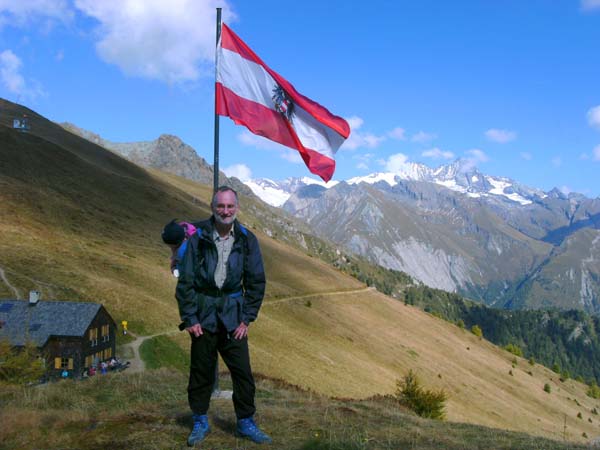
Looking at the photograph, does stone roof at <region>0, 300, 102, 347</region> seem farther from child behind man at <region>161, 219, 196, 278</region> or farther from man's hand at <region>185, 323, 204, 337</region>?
man's hand at <region>185, 323, 204, 337</region>

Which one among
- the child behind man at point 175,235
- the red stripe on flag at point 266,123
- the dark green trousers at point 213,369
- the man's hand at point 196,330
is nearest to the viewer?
the man's hand at point 196,330

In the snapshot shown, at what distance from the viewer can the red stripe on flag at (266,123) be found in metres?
13.7

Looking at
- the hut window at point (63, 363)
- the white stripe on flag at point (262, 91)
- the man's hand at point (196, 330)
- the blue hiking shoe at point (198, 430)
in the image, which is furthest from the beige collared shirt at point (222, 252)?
the hut window at point (63, 363)

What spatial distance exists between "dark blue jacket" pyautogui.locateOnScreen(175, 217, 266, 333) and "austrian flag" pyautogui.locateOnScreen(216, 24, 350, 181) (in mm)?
5861

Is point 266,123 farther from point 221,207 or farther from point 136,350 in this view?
point 136,350

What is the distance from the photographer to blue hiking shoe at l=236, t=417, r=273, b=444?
8719mm

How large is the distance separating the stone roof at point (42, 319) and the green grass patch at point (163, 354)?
507 centimetres

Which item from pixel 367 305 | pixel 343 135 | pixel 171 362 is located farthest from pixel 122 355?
pixel 367 305

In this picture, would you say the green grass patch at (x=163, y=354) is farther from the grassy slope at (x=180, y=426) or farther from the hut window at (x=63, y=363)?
the grassy slope at (x=180, y=426)

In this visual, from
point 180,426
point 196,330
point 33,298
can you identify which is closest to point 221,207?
point 196,330

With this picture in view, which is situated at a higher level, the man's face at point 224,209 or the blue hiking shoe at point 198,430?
the man's face at point 224,209

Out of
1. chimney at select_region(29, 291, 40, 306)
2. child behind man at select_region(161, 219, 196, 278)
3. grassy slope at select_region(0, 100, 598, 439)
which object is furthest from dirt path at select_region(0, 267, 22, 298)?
child behind man at select_region(161, 219, 196, 278)

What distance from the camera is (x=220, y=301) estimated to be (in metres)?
8.62

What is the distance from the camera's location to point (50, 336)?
3866 cm
